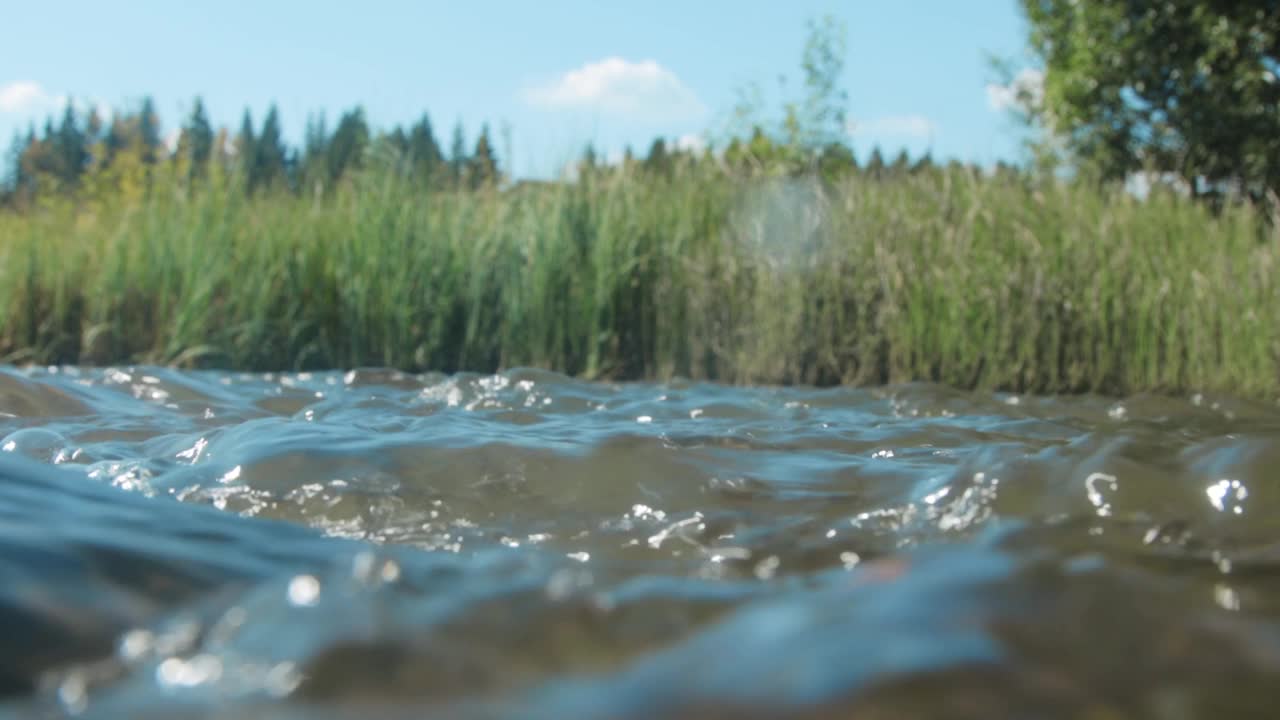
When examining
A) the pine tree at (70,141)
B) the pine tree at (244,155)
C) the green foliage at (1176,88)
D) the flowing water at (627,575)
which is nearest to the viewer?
the flowing water at (627,575)

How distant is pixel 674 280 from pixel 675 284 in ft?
0.12

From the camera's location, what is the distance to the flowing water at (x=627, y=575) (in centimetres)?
87

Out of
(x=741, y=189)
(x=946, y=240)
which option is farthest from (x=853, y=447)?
(x=741, y=189)

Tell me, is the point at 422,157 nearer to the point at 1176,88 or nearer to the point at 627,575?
the point at 627,575

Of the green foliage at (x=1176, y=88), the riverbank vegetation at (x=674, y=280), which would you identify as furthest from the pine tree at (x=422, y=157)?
the green foliage at (x=1176, y=88)

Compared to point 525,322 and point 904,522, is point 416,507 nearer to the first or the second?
point 904,522

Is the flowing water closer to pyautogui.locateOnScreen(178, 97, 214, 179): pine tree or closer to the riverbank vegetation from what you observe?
the riverbank vegetation

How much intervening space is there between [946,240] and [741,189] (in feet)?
4.79

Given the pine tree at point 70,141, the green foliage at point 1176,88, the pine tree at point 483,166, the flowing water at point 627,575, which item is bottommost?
the flowing water at point 627,575

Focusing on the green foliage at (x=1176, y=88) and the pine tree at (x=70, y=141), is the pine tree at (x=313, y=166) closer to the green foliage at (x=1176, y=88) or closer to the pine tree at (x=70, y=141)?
the green foliage at (x=1176, y=88)

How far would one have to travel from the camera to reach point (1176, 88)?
12586mm

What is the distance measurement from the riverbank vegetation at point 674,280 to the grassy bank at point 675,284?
2 centimetres

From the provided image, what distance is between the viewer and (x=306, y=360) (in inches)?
259

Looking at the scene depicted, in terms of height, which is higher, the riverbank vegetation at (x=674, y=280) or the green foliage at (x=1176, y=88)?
the green foliage at (x=1176, y=88)
